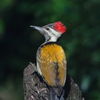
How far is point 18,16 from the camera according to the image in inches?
545

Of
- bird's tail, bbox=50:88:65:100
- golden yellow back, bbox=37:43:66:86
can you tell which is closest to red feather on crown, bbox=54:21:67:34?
golden yellow back, bbox=37:43:66:86

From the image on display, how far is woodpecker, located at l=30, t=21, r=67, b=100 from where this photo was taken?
762cm

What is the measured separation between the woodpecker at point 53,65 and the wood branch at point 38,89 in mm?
93

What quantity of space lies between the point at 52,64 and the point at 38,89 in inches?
24.8

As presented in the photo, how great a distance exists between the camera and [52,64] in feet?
26.3

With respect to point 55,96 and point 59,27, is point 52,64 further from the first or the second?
point 59,27

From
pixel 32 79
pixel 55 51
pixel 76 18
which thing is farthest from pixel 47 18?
pixel 32 79

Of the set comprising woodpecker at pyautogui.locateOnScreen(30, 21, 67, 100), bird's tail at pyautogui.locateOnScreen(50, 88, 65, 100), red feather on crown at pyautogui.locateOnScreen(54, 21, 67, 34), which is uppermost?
red feather on crown at pyautogui.locateOnScreen(54, 21, 67, 34)

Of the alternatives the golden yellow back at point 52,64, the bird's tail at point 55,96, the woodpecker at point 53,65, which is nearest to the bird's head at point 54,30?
the woodpecker at point 53,65

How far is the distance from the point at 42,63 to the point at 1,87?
16.0 feet

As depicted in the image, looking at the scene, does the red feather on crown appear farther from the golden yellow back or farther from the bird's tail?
the bird's tail

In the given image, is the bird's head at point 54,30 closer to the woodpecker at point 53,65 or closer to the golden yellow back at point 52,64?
the woodpecker at point 53,65

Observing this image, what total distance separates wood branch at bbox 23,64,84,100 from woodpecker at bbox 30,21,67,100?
0.31 feet

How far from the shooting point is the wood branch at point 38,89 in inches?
291
